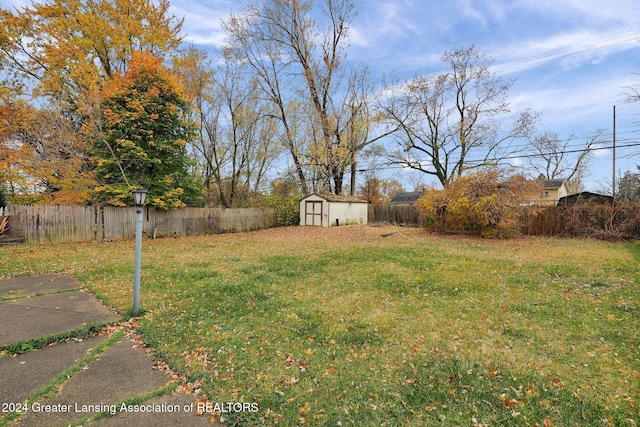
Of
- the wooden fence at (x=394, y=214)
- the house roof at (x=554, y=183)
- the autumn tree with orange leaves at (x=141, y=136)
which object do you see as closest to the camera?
the autumn tree with orange leaves at (x=141, y=136)

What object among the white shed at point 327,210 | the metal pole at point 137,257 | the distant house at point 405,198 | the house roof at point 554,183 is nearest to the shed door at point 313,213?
the white shed at point 327,210

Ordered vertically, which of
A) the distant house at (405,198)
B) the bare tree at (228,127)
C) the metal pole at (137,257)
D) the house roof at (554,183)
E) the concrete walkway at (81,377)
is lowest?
the concrete walkway at (81,377)

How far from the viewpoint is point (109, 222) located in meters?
12.3

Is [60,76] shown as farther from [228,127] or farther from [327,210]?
[327,210]

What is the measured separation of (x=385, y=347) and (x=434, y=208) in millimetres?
12398

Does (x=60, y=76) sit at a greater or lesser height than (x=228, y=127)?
greater

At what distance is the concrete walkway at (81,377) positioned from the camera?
2.29 m

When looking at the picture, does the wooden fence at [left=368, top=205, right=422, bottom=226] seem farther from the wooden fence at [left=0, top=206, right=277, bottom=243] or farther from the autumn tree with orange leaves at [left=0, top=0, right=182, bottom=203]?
the autumn tree with orange leaves at [left=0, top=0, right=182, bottom=203]

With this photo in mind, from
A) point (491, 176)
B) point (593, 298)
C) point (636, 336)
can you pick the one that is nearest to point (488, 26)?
point (491, 176)

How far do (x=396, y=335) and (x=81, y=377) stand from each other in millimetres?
3353

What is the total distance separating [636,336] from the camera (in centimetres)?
368

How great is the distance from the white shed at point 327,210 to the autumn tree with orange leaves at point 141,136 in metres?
7.81

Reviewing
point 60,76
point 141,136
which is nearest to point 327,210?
point 141,136

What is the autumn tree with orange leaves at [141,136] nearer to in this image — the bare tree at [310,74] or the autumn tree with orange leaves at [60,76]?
the autumn tree with orange leaves at [60,76]
